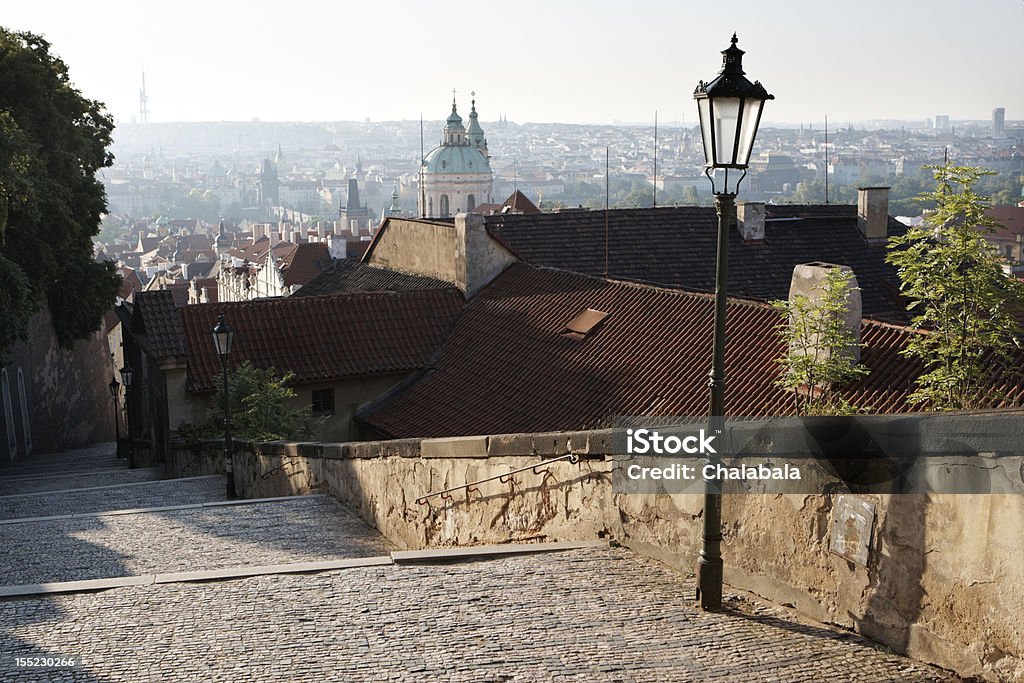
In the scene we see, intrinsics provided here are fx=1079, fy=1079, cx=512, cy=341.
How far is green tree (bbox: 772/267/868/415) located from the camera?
11.5 metres

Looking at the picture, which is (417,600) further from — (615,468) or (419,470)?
(419,470)

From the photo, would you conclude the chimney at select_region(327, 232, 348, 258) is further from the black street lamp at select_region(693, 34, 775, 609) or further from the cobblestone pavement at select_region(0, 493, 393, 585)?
the black street lamp at select_region(693, 34, 775, 609)

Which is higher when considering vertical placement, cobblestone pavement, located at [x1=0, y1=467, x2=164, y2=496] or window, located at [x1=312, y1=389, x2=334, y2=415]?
window, located at [x1=312, y1=389, x2=334, y2=415]

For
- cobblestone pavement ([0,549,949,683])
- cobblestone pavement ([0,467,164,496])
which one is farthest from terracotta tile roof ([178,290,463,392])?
cobblestone pavement ([0,549,949,683])

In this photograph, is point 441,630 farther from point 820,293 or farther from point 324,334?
point 324,334

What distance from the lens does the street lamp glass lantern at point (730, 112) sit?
5828 millimetres

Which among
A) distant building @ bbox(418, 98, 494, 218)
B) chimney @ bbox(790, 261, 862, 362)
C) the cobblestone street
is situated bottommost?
the cobblestone street

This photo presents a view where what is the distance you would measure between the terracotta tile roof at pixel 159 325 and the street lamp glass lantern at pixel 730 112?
15608 mm

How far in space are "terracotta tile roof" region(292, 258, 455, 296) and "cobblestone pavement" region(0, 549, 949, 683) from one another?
1795cm

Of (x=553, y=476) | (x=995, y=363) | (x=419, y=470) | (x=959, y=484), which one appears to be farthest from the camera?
(x=419, y=470)

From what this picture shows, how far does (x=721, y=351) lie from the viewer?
241 inches

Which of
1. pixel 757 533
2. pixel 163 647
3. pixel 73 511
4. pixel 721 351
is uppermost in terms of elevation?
pixel 721 351

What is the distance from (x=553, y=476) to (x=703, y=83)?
326 centimetres

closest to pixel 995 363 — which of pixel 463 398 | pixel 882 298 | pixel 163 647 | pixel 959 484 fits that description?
pixel 959 484
